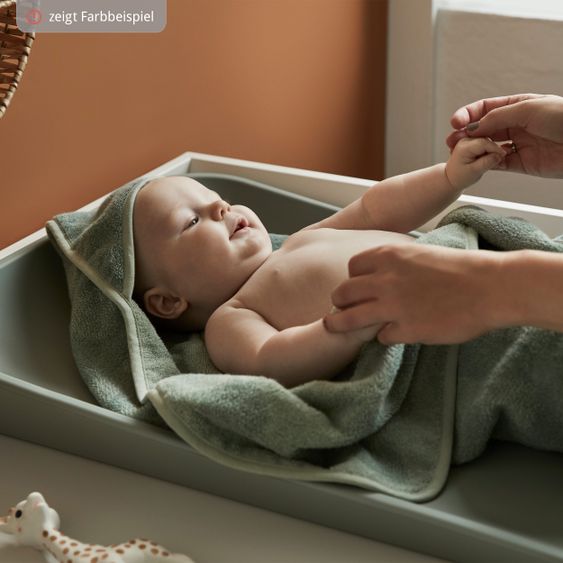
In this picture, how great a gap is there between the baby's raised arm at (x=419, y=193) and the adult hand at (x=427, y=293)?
0.38 m

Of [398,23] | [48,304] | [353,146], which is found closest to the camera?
[48,304]

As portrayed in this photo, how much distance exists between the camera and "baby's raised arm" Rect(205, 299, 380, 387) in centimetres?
102

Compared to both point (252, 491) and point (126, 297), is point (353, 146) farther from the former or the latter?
point (252, 491)

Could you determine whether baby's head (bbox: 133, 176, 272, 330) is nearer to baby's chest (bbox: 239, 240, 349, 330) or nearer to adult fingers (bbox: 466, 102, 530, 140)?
baby's chest (bbox: 239, 240, 349, 330)

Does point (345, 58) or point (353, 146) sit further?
point (353, 146)

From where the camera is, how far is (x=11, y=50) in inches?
39.0

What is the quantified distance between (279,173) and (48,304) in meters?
0.49

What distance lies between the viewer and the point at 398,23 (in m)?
2.16

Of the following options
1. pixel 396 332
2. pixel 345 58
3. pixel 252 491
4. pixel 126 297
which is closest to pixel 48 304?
pixel 126 297

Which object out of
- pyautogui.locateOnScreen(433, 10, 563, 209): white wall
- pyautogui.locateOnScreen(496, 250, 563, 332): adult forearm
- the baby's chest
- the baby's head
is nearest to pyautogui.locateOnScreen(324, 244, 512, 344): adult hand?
pyautogui.locateOnScreen(496, 250, 563, 332): adult forearm

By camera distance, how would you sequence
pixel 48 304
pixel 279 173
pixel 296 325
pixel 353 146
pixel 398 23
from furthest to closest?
pixel 353 146 < pixel 398 23 < pixel 279 173 < pixel 48 304 < pixel 296 325

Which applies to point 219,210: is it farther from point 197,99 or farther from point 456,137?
point 197,99

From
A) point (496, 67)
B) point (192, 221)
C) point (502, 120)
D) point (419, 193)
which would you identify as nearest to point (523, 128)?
point (502, 120)

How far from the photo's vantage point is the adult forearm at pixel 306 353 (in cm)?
102
